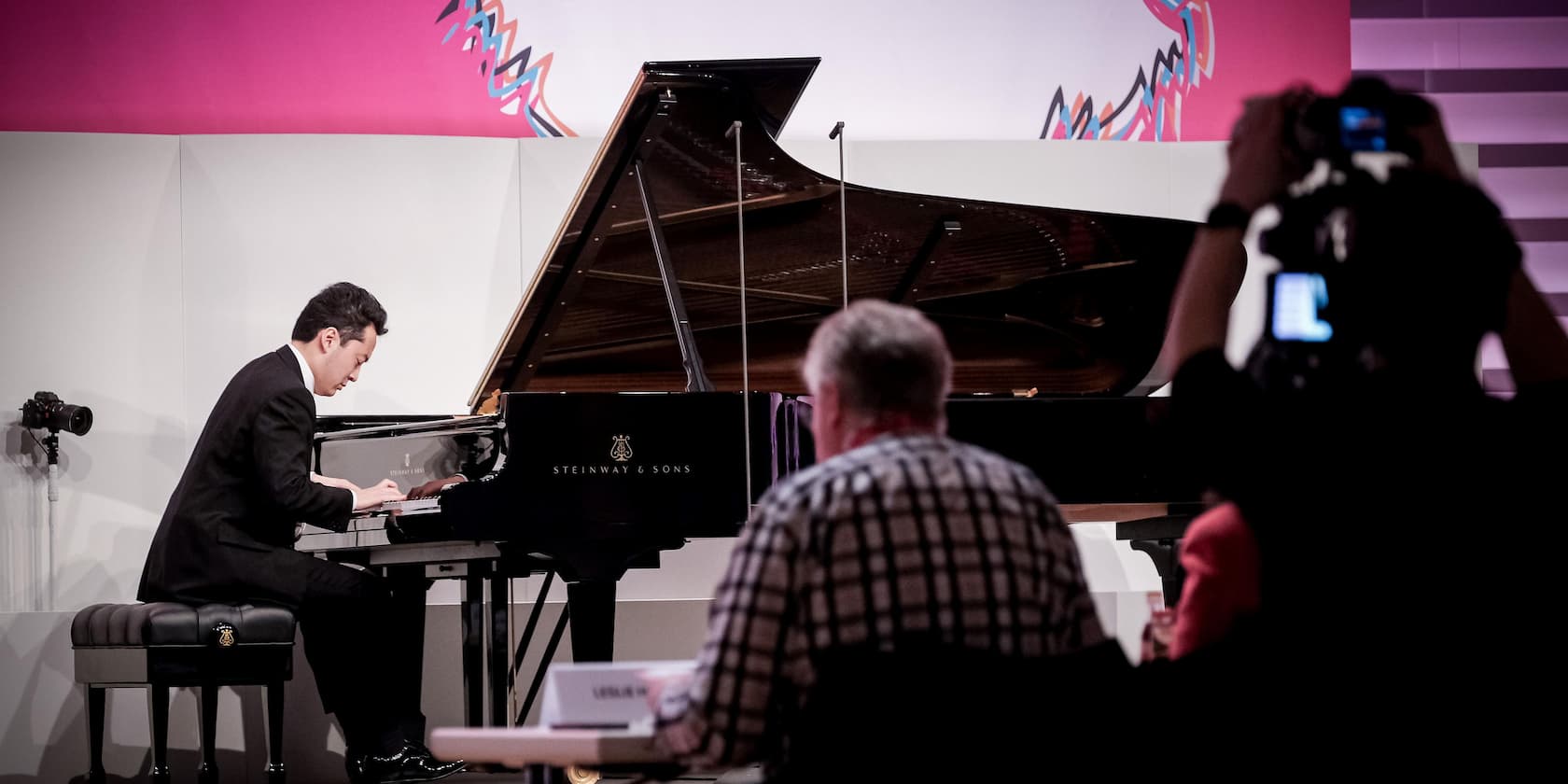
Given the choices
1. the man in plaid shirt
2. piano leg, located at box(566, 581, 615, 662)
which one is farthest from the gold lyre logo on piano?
the man in plaid shirt

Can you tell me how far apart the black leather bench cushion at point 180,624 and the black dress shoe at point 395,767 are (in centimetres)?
43

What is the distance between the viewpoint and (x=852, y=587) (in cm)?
141

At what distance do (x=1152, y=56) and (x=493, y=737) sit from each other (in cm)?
486

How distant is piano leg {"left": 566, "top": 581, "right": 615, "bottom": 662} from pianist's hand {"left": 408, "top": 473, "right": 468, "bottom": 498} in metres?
0.66

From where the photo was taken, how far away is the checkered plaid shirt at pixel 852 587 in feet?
4.59

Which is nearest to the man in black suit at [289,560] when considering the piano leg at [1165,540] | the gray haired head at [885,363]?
the piano leg at [1165,540]

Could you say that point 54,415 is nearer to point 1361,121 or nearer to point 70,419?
point 70,419

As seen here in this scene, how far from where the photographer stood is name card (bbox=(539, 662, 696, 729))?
1.54 m

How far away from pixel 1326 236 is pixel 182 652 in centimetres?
326

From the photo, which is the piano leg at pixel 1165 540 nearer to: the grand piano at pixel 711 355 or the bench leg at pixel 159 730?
the grand piano at pixel 711 355

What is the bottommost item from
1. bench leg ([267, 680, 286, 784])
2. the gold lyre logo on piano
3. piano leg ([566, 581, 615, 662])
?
bench leg ([267, 680, 286, 784])

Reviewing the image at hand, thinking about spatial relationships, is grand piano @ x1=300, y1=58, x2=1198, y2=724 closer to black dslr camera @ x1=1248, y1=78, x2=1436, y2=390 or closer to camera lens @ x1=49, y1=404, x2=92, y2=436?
camera lens @ x1=49, y1=404, x2=92, y2=436

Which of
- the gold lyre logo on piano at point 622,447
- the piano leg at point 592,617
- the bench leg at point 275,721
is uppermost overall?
the gold lyre logo on piano at point 622,447

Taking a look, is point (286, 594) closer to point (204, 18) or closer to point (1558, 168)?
point (204, 18)
